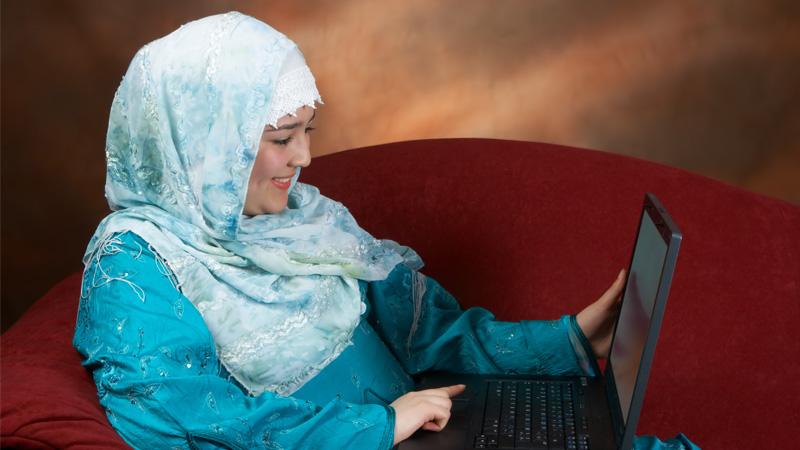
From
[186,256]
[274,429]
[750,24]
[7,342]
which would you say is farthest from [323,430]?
[750,24]

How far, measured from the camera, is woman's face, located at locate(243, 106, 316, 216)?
1527mm

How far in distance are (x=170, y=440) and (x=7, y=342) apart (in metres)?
0.47

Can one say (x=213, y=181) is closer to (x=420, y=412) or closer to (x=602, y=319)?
(x=420, y=412)

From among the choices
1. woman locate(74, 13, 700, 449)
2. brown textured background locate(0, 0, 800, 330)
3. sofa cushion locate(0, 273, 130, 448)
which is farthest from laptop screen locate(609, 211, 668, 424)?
brown textured background locate(0, 0, 800, 330)

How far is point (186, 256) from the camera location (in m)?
1.47

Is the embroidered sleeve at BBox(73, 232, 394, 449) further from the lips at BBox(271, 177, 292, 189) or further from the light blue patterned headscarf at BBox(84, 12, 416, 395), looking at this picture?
the lips at BBox(271, 177, 292, 189)

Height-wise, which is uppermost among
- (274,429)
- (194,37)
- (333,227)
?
(194,37)

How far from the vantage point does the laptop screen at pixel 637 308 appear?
134 cm

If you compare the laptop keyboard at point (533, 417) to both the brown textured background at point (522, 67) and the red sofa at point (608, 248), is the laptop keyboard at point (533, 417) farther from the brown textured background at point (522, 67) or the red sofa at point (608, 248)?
the brown textured background at point (522, 67)

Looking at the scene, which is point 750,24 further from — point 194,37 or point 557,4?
point 194,37

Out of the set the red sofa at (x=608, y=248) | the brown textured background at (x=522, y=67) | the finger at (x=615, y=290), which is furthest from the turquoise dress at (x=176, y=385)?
the brown textured background at (x=522, y=67)

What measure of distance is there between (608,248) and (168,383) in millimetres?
1082

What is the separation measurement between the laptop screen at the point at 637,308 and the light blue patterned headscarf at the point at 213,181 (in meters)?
0.45

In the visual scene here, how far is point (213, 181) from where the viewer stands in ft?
4.91
